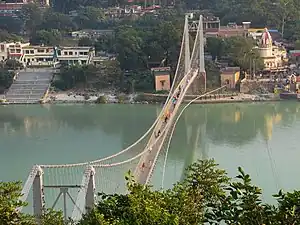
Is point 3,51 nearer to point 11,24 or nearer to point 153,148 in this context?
point 11,24

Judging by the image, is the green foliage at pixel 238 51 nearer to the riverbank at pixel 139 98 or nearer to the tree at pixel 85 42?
the riverbank at pixel 139 98

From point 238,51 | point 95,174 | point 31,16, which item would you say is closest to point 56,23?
point 31,16

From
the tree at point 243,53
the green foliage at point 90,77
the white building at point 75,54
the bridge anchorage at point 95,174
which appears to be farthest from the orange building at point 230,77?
the white building at point 75,54

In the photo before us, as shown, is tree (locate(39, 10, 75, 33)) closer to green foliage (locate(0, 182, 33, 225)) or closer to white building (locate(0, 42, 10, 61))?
white building (locate(0, 42, 10, 61))

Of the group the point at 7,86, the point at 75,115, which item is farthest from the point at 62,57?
the point at 75,115

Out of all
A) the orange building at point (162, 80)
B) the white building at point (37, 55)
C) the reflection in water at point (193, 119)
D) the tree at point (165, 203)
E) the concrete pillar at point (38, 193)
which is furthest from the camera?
the white building at point (37, 55)

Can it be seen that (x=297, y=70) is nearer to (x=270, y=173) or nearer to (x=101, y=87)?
(x=101, y=87)

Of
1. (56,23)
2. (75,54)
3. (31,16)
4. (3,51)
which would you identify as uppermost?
(31,16)
